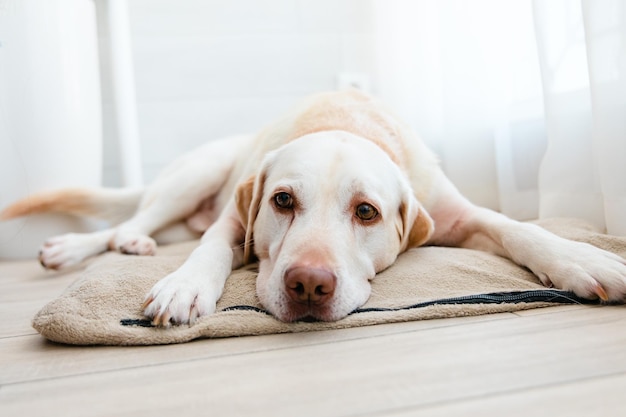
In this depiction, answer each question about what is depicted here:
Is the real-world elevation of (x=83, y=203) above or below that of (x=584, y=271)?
above

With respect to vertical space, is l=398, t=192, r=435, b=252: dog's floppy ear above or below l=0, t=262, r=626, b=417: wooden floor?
above

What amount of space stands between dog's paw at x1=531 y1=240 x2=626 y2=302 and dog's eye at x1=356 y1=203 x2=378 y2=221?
397 millimetres

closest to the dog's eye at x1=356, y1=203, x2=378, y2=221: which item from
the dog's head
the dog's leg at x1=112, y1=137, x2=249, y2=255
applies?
the dog's head

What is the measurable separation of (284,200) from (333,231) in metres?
0.18

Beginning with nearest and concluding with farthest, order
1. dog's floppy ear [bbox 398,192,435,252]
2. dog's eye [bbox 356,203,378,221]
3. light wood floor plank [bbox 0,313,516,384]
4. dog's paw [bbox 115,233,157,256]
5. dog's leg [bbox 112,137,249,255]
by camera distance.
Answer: light wood floor plank [bbox 0,313,516,384], dog's eye [bbox 356,203,378,221], dog's floppy ear [bbox 398,192,435,252], dog's paw [bbox 115,233,157,256], dog's leg [bbox 112,137,249,255]

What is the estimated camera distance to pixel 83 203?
94.2 inches

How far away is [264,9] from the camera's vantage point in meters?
3.22

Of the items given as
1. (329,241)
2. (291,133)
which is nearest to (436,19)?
(291,133)

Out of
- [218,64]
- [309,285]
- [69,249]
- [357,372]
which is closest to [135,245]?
[69,249]

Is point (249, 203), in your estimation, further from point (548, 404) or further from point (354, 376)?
point (548, 404)

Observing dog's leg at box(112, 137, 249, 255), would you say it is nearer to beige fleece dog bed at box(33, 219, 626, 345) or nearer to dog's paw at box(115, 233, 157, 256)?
dog's paw at box(115, 233, 157, 256)

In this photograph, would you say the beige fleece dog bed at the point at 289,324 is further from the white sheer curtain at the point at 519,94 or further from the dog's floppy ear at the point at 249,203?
the white sheer curtain at the point at 519,94

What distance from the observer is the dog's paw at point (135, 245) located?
1957 mm

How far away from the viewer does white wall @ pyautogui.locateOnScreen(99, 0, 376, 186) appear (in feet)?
10.4
